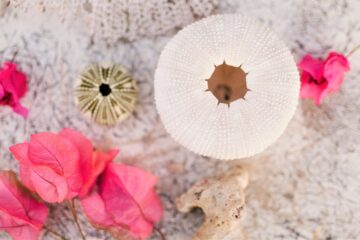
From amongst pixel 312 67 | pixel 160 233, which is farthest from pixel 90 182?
pixel 312 67

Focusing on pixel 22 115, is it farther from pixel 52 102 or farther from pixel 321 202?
pixel 321 202

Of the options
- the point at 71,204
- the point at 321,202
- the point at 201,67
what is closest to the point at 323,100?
the point at 321,202

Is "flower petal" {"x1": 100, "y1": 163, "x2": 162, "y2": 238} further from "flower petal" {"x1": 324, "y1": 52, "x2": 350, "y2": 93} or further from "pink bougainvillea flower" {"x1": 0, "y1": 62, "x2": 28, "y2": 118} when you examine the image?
"flower petal" {"x1": 324, "y1": 52, "x2": 350, "y2": 93}

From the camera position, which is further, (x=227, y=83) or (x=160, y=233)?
(x=160, y=233)

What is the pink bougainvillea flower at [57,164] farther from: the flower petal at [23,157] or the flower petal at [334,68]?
the flower petal at [334,68]

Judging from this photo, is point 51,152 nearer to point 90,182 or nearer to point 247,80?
point 90,182

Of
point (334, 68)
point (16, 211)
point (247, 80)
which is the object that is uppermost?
point (334, 68)

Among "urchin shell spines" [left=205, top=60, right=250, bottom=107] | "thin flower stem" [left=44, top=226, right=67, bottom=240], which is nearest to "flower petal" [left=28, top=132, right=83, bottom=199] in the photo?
"thin flower stem" [left=44, top=226, right=67, bottom=240]
